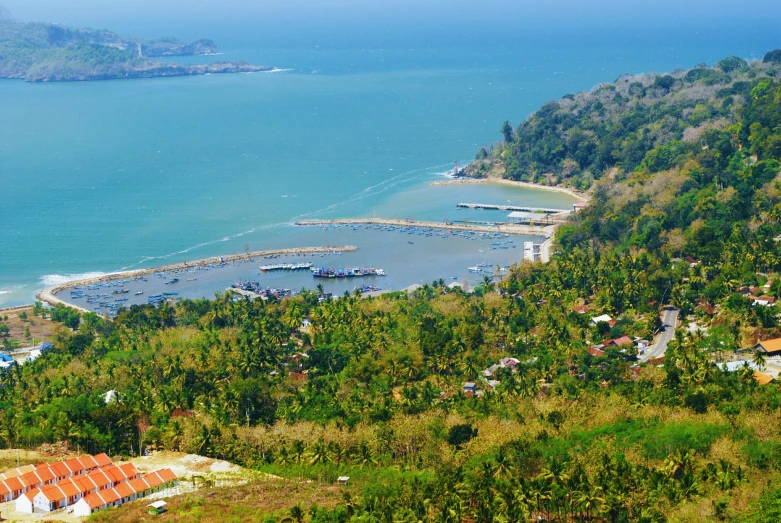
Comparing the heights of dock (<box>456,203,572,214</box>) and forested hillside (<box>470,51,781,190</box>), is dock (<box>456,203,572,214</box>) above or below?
below

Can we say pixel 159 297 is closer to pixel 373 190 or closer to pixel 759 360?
pixel 373 190

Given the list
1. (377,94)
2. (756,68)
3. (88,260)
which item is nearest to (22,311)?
(88,260)

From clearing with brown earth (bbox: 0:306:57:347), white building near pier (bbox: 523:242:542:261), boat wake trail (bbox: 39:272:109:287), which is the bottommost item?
clearing with brown earth (bbox: 0:306:57:347)

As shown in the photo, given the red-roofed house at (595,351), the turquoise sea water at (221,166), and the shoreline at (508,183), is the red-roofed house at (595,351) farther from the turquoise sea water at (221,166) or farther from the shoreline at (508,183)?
the shoreline at (508,183)

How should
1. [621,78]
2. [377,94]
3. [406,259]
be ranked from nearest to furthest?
1. [406,259]
2. [621,78]
3. [377,94]

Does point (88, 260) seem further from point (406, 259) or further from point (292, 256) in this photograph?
point (406, 259)

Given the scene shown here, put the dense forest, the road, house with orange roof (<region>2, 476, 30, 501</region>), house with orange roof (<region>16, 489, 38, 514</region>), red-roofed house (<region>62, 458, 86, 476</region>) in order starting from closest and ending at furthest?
the dense forest
house with orange roof (<region>16, 489, 38, 514</region>)
house with orange roof (<region>2, 476, 30, 501</region>)
red-roofed house (<region>62, 458, 86, 476</region>)
the road

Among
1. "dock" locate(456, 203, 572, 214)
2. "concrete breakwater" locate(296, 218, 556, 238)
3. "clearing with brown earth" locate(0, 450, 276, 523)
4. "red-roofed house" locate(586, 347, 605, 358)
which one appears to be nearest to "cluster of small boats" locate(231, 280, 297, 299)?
"concrete breakwater" locate(296, 218, 556, 238)

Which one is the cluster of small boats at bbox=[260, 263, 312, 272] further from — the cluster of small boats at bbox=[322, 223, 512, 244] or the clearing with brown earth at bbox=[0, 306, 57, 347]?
the clearing with brown earth at bbox=[0, 306, 57, 347]
